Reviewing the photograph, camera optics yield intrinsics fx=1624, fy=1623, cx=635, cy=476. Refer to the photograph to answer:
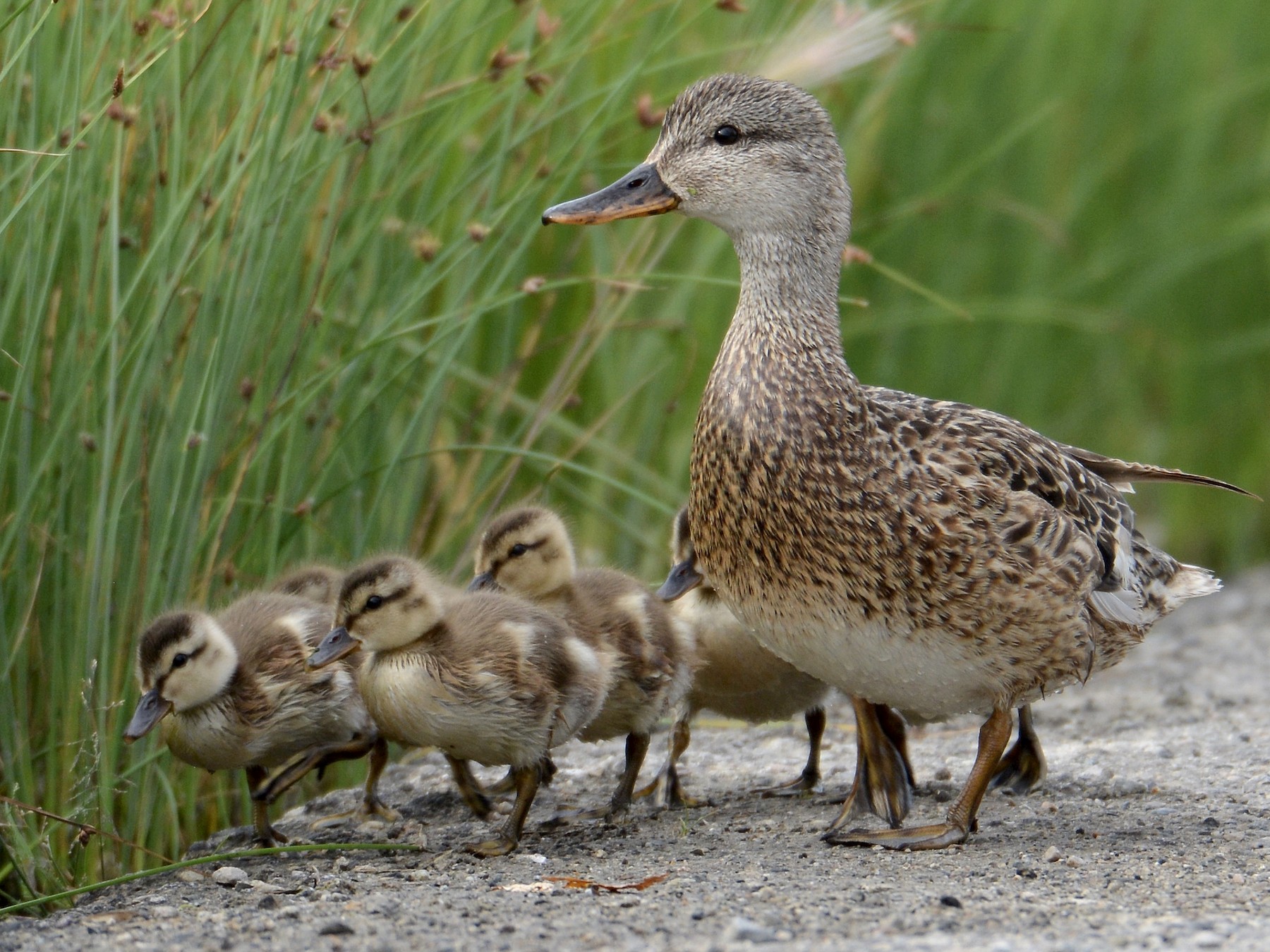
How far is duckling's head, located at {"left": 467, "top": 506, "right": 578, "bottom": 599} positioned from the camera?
474 cm

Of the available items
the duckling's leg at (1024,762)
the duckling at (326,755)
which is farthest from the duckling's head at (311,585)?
the duckling's leg at (1024,762)

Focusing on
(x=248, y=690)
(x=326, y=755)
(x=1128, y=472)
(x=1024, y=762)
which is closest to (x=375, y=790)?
(x=326, y=755)

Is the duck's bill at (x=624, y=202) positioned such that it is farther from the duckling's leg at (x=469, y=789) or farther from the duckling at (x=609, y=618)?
the duckling's leg at (x=469, y=789)

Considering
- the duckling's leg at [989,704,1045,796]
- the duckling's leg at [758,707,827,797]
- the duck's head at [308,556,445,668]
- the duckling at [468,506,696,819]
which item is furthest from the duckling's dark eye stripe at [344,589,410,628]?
the duckling's leg at [989,704,1045,796]

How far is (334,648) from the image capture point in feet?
13.7

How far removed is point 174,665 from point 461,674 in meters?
0.70

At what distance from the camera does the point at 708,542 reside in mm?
4246

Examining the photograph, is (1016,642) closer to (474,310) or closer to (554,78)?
(474,310)

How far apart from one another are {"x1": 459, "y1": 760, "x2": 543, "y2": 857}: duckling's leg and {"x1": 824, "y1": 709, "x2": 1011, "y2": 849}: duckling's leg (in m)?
0.78

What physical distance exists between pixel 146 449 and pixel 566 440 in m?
2.26

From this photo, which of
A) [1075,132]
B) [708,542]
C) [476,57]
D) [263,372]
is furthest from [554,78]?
[1075,132]

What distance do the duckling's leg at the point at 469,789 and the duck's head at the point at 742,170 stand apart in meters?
1.51

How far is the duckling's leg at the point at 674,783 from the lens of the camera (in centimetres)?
474

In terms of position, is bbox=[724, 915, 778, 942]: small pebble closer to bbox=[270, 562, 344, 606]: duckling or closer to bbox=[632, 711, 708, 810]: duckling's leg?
bbox=[632, 711, 708, 810]: duckling's leg
